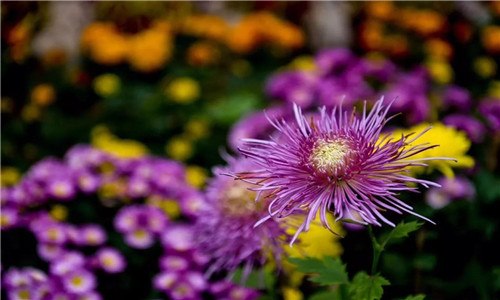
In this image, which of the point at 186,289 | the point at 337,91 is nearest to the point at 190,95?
the point at 337,91

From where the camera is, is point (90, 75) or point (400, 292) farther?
point (90, 75)

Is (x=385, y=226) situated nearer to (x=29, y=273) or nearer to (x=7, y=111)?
(x=29, y=273)

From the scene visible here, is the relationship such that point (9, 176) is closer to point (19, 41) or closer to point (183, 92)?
point (183, 92)

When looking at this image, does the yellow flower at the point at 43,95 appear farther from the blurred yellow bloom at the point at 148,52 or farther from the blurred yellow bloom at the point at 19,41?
the blurred yellow bloom at the point at 148,52

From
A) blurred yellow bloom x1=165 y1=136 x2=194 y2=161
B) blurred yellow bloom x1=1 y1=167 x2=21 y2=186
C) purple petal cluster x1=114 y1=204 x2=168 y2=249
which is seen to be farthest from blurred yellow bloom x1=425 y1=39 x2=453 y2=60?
purple petal cluster x1=114 y1=204 x2=168 y2=249

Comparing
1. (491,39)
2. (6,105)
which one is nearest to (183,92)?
(6,105)

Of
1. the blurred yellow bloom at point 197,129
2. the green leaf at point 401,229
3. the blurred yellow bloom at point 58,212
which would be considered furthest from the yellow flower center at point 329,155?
the blurred yellow bloom at point 197,129

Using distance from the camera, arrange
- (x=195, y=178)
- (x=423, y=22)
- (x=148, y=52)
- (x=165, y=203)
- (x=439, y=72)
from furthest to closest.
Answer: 1. (x=423, y=22)
2. (x=148, y=52)
3. (x=439, y=72)
4. (x=195, y=178)
5. (x=165, y=203)
